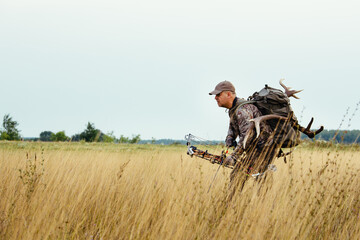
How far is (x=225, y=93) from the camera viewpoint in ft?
13.0

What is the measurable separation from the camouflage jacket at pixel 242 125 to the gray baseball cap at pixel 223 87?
169 millimetres

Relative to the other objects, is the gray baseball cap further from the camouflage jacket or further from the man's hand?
the man's hand

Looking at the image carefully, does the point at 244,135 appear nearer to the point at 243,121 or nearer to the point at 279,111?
the point at 243,121

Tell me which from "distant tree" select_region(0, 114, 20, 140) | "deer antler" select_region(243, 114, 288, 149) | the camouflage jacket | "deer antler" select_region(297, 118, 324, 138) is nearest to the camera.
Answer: "deer antler" select_region(243, 114, 288, 149)

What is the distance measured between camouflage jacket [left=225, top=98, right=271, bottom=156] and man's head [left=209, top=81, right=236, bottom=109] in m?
0.08

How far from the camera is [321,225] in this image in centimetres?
348

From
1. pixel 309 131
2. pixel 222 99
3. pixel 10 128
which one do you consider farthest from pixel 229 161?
pixel 10 128

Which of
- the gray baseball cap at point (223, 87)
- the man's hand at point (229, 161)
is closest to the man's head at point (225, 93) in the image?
the gray baseball cap at point (223, 87)

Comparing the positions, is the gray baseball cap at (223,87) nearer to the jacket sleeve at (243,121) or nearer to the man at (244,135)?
the man at (244,135)

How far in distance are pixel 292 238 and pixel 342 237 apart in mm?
750

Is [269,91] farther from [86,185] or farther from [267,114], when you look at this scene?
[86,185]

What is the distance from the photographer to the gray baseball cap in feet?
13.0

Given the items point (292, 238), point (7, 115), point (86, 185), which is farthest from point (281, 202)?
point (7, 115)

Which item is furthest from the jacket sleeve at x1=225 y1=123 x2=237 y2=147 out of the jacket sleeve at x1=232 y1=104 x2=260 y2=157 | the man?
the jacket sleeve at x1=232 y1=104 x2=260 y2=157
